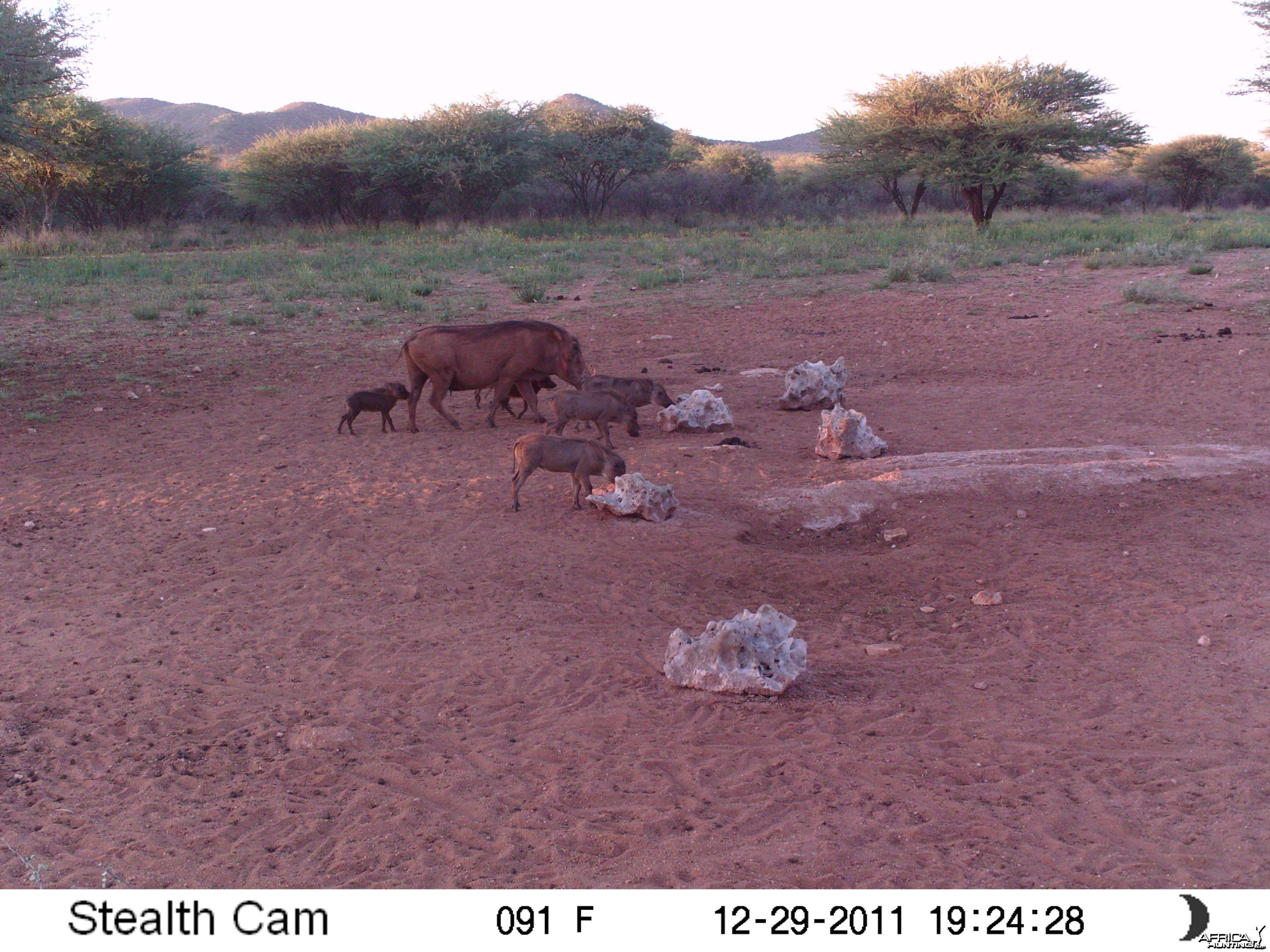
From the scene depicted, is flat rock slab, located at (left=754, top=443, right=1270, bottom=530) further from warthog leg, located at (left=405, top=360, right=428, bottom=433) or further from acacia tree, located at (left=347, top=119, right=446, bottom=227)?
acacia tree, located at (left=347, top=119, right=446, bottom=227)

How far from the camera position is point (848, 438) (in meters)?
8.03

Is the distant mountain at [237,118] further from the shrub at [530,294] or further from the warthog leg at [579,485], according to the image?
the warthog leg at [579,485]

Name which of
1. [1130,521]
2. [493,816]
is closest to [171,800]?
[493,816]

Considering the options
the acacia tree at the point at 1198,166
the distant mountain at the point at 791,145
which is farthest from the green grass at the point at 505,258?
the distant mountain at the point at 791,145

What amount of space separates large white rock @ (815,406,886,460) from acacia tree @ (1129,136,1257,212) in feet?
132

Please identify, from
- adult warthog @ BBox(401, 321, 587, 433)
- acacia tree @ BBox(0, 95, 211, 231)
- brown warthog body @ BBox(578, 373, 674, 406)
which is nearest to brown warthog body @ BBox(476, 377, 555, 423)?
adult warthog @ BBox(401, 321, 587, 433)

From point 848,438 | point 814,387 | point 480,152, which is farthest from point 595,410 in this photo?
point 480,152

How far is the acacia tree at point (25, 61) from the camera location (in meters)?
11.5

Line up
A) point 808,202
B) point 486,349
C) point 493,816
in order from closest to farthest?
point 493,816, point 486,349, point 808,202

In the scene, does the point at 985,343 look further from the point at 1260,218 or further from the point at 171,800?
the point at 1260,218

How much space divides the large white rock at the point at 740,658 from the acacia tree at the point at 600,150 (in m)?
31.9

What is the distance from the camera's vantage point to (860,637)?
5191mm

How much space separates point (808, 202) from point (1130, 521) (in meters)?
37.3

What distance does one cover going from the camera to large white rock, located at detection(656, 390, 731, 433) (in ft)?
30.2
